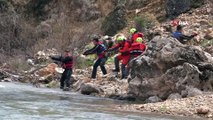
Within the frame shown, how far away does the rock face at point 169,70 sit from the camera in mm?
12828

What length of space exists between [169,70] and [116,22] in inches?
519

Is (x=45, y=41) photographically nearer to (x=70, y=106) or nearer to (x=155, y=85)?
(x=155, y=85)

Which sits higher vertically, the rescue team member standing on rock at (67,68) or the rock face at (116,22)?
the rock face at (116,22)

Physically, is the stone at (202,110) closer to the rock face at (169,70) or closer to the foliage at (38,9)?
the rock face at (169,70)

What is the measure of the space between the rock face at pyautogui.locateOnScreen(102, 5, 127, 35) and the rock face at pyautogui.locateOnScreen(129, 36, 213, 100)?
12.0m

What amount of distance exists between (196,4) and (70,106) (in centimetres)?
1529

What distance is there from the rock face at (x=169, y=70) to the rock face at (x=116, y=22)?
12.0 m

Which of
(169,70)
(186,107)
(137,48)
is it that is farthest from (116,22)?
(186,107)

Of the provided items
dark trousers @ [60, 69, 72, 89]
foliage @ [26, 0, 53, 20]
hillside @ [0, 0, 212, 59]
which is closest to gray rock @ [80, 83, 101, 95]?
dark trousers @ [60, 69, 72, 89]


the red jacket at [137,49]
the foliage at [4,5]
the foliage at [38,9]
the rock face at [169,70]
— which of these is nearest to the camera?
the rock face at [169,70]

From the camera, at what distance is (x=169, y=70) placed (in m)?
13.3

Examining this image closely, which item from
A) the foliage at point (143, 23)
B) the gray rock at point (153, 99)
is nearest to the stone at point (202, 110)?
the gray rock at point (153, 99)

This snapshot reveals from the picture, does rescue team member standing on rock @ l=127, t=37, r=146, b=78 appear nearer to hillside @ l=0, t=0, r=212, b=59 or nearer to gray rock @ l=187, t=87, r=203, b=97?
gray rock @ l=187, t=87, r=203, b=97

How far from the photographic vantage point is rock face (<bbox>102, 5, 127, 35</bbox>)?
86.2 feet
